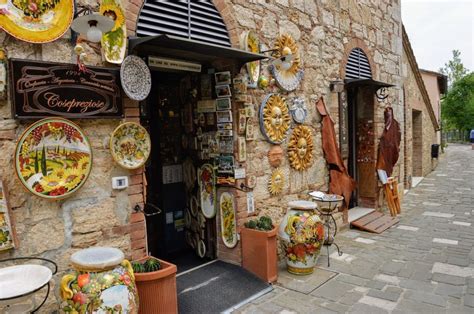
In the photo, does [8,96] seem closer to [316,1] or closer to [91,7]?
[91,7]

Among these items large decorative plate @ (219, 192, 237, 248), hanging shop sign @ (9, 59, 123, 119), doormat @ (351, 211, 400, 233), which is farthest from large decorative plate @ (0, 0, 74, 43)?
doormat @ (351, 211, 400, 233)

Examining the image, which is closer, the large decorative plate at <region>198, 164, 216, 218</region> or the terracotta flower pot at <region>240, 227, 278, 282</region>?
the terracotta flower pot at <region>240, 227, 278, 282</region>

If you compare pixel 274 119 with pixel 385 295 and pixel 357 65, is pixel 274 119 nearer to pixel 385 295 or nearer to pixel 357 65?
pixel 385 295

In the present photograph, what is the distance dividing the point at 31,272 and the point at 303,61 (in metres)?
4.12

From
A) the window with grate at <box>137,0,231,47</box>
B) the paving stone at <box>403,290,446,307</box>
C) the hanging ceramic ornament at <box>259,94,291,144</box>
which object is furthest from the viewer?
the hanging ceramic ornament at <box>259,94,291,144</box>

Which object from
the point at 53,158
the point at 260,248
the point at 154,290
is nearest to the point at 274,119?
the point at 260,248

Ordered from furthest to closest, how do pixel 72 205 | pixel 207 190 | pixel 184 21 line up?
→ pixel 207 190
pixel 184 21
pixel 72 205

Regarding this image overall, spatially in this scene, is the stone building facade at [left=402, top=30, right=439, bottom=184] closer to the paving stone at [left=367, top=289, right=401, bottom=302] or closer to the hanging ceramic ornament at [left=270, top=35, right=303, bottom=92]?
the hanging ceramic ornament at [left=270, top=35, right=303, bottom=92]

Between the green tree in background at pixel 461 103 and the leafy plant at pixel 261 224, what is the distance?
87.2ft

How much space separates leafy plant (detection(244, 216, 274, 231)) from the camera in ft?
12.9

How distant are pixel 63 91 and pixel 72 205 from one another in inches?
33.2

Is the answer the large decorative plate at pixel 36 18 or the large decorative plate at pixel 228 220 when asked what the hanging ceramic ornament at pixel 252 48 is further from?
the large decorative plate at pixel 36 18

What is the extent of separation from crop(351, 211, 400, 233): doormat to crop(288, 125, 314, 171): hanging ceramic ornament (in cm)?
173

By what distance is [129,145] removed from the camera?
3.07 meters
